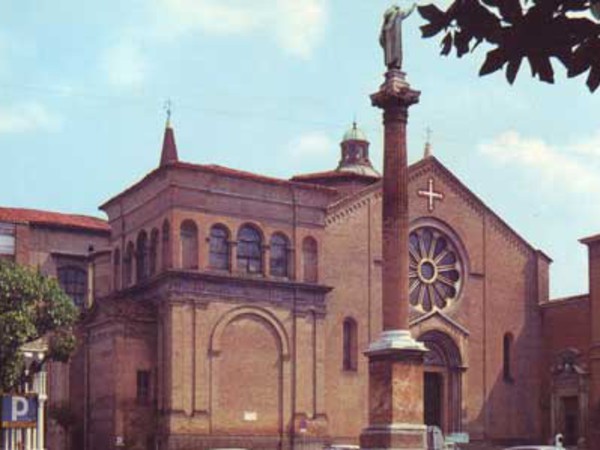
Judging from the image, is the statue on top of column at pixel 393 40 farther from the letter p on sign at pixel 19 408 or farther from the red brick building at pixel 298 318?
the letter p on sign at pixel 19 408

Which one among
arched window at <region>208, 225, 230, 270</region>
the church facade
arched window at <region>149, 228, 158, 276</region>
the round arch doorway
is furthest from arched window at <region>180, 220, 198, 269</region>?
the round arch doorway

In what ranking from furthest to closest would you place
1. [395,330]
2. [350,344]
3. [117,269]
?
[117,269]
[350,344]
[395,330]

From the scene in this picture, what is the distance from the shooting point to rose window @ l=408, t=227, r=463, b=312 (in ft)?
163

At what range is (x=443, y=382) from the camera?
50438 millimetres

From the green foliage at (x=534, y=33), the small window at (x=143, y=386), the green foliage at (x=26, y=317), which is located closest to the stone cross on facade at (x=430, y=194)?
the small window at (x=143, y=386)

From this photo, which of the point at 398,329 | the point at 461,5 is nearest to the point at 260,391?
the point at 398,329

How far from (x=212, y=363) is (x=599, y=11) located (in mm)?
38911

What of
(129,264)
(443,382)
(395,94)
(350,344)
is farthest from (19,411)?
(443,382)

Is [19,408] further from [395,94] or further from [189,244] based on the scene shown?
[395,94]

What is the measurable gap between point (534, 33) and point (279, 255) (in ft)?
134

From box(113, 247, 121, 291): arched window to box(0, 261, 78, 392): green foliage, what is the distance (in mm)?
11162

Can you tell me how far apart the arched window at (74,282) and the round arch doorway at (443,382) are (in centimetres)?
1589

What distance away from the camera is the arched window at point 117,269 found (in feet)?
161

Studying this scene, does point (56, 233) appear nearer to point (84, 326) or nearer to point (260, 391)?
point (84, 326)
